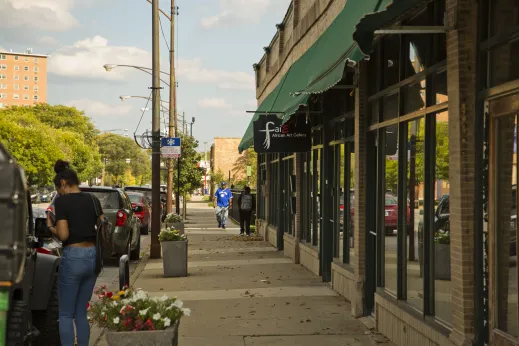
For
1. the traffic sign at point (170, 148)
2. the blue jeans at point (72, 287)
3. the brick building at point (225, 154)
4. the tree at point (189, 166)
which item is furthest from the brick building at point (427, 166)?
the brick building at point (225, 154)

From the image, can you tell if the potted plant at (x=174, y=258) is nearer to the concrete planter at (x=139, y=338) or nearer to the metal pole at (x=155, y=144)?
the metal pole at (x=155, y=144)

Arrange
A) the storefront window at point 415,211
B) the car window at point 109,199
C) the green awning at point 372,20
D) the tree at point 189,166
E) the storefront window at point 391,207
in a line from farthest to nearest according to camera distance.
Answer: the tree at point 189,166, the car window at point 109,199, the storefront window at point 391,207, the storefront window at point 415,211, the green awning at point 372,20

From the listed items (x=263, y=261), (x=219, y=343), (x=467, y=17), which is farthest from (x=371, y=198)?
(x=263, y=261)

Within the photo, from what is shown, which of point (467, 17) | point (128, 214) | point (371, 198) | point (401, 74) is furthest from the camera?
point (128, 214)

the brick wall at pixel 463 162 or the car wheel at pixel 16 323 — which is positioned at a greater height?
the brick wall at pixel 463 162

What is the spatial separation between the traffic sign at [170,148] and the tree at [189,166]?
22.7 m

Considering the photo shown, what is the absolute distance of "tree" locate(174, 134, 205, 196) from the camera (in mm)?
46250

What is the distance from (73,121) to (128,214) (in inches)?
4625

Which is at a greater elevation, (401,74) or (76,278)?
(401,74)

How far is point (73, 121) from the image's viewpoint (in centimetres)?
13175

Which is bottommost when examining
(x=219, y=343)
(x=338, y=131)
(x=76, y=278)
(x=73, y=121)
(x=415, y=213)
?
(x=219, y=343)

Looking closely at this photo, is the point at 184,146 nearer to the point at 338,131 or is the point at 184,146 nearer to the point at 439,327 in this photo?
the point at 338,131

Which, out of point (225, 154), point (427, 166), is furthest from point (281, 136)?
point (225, 154)

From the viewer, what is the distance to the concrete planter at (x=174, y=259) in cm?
1548
